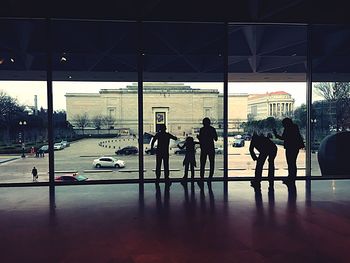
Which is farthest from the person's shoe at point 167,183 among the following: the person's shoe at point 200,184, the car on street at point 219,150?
the car on street at point 219,150

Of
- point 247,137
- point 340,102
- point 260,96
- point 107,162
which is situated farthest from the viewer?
point 340,102

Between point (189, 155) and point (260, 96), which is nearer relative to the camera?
point (189, 155)

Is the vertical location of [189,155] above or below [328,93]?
below

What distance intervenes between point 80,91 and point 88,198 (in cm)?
249

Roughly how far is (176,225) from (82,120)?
3.76 m

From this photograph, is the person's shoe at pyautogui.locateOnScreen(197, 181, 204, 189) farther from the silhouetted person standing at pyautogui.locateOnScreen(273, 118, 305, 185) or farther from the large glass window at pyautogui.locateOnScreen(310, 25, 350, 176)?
the large glass window at pyautogui.locateOnScreen(310, 25, 350, 176)

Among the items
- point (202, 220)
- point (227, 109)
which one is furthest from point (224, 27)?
point (202, 220)

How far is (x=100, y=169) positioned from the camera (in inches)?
244

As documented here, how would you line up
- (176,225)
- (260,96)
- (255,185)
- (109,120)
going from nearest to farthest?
1. (176,225)
2. (255,185)
3. (109,120)
4. (260,96)

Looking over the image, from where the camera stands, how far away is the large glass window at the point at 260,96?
21.2ft

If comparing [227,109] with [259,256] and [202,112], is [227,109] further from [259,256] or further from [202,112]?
[259,256]

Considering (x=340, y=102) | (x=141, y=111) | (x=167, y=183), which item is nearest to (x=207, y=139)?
(x=167, y=183)

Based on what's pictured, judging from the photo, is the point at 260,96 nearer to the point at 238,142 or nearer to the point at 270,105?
the point at 270,105

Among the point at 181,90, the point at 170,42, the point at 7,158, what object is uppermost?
the point at 170,42
